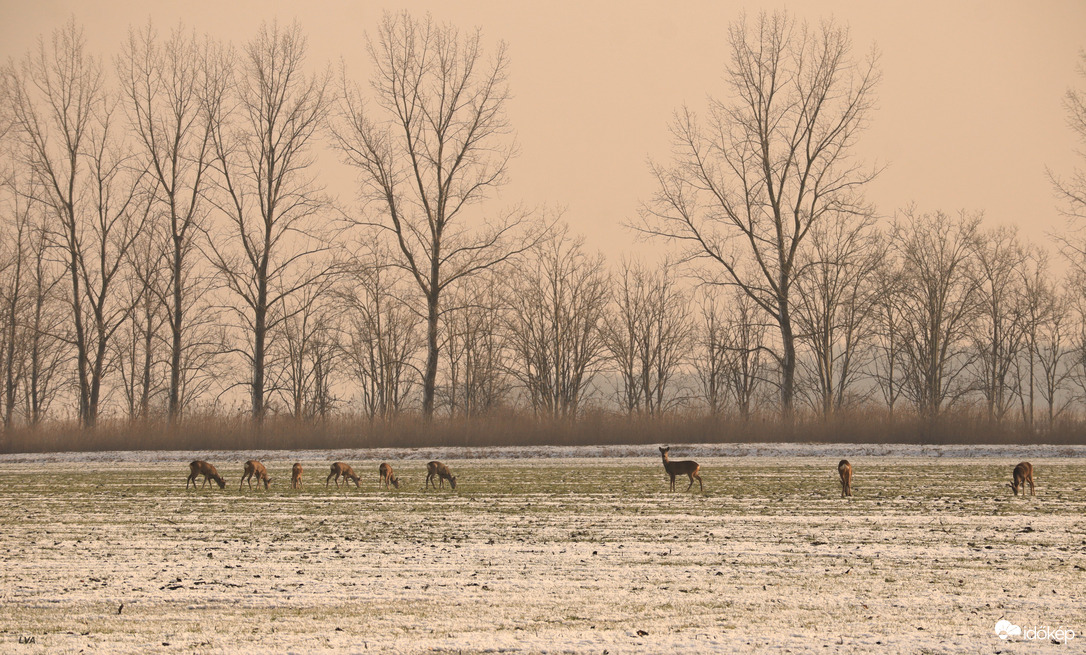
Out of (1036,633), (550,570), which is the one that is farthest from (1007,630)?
(550,570)

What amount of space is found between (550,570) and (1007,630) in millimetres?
4799

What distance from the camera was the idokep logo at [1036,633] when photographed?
7941 mm

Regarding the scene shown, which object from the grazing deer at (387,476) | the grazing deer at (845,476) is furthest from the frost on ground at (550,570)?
the grazing deer at (387,476)

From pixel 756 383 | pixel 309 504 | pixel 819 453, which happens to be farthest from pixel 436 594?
pixel 756 383

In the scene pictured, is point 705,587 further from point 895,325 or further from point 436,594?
point 895,325

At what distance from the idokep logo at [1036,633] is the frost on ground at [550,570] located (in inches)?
4.1

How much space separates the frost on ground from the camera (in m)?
8.23

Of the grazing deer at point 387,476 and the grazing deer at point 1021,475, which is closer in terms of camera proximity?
the grazing deer at point 1021,475

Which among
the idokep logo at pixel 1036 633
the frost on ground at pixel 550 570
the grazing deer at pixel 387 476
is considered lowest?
the idokep logo at pixel 1036 633

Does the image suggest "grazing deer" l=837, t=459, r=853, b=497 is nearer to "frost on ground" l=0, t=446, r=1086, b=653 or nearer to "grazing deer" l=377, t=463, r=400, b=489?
"frost on ground" l=0, t=446, r=1086, b=653

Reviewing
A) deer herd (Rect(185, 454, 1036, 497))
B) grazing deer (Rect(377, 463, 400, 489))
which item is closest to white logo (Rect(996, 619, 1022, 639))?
deer herd (Rect(185, 454, 1036, 497))

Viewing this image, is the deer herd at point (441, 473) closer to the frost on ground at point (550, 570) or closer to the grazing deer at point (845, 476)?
the grazing deer at point (845, 476)

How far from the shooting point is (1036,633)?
8062mm

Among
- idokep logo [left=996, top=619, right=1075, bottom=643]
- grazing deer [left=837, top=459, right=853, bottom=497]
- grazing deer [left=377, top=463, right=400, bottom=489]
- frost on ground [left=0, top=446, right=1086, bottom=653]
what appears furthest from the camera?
grazing deer [left=377, top=463, right=400, bottom=489]
